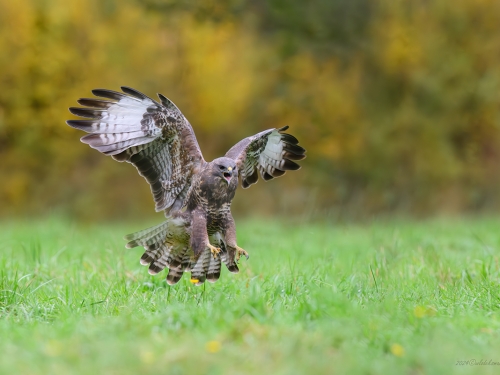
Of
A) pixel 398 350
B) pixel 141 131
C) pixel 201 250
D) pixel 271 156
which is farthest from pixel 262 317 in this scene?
pixel 271 156

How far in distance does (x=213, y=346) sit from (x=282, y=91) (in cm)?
1484

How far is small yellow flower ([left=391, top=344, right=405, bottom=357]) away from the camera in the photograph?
346 cm

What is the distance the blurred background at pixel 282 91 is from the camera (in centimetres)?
1582

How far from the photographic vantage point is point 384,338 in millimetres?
3713

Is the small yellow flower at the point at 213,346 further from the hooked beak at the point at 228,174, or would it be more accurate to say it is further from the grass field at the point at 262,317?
the hooked beak at the point at 228,174

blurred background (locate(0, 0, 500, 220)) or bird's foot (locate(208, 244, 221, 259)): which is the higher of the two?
blurred background (locate(0, 0, 500, 220))

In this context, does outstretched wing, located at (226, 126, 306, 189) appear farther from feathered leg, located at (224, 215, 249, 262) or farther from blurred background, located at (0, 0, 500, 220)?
blurred background, located at (0, 0, 500, 220)

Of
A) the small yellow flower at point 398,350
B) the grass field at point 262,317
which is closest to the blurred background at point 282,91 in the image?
the grass field at point 262,317

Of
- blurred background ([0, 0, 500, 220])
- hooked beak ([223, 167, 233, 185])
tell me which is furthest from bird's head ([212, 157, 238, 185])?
blurred background ([0, 0, 500, 220])

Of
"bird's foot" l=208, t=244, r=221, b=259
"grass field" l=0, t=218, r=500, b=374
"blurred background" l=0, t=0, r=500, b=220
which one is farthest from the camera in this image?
"blurred background" l=0, t=0, r=500, b=220

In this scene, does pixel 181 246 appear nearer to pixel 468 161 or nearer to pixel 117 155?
pixel 117 155

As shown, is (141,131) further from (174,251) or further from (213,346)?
(213,346)

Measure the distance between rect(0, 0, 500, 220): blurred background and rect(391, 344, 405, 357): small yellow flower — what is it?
12155mm

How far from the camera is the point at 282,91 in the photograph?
58.4 ft
